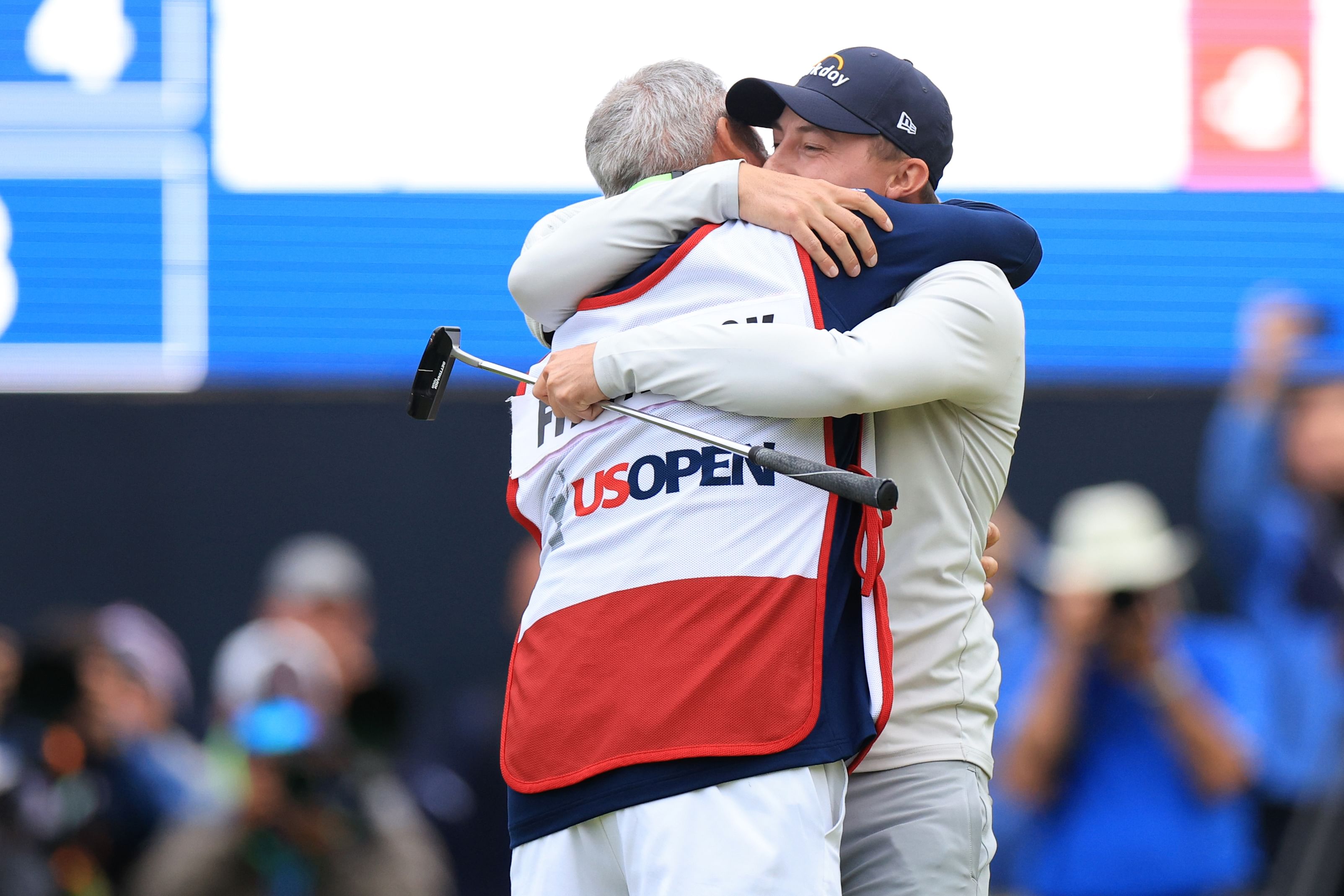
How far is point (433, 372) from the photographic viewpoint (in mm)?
1626

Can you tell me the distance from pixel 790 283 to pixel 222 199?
2.68 meters

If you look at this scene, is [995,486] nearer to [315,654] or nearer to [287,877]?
[287,877]

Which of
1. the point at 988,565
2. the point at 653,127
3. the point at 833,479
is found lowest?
the point at 988,565

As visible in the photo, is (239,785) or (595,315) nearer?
(595,315)

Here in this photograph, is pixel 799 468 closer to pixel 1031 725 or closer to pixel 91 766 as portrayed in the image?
pixel 1031 725

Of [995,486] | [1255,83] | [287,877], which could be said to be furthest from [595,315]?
[1255,83]

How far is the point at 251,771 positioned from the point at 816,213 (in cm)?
239

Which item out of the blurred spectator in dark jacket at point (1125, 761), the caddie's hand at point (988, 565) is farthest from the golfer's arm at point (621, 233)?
the blurred spectator in dark jacket at point (1125, 761)

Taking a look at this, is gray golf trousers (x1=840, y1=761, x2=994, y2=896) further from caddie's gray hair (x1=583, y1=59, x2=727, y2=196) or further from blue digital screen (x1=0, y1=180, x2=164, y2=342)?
blue digital screen (x1=0, y1=180, x2=164, y2=342)

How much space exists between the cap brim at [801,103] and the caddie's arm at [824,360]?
0.58ft

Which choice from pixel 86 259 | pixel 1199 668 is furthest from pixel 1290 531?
pixel 86 259

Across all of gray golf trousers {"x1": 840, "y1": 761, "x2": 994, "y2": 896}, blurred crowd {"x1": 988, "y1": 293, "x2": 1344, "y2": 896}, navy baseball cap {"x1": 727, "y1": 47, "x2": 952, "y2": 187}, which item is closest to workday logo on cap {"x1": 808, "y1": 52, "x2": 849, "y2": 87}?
navy baseball cap {"x1": 727, "y1": 47, "x2": 952, "y2": 187}

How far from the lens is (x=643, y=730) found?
51.9 inches

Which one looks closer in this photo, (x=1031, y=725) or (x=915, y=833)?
(x=915, y=833)
